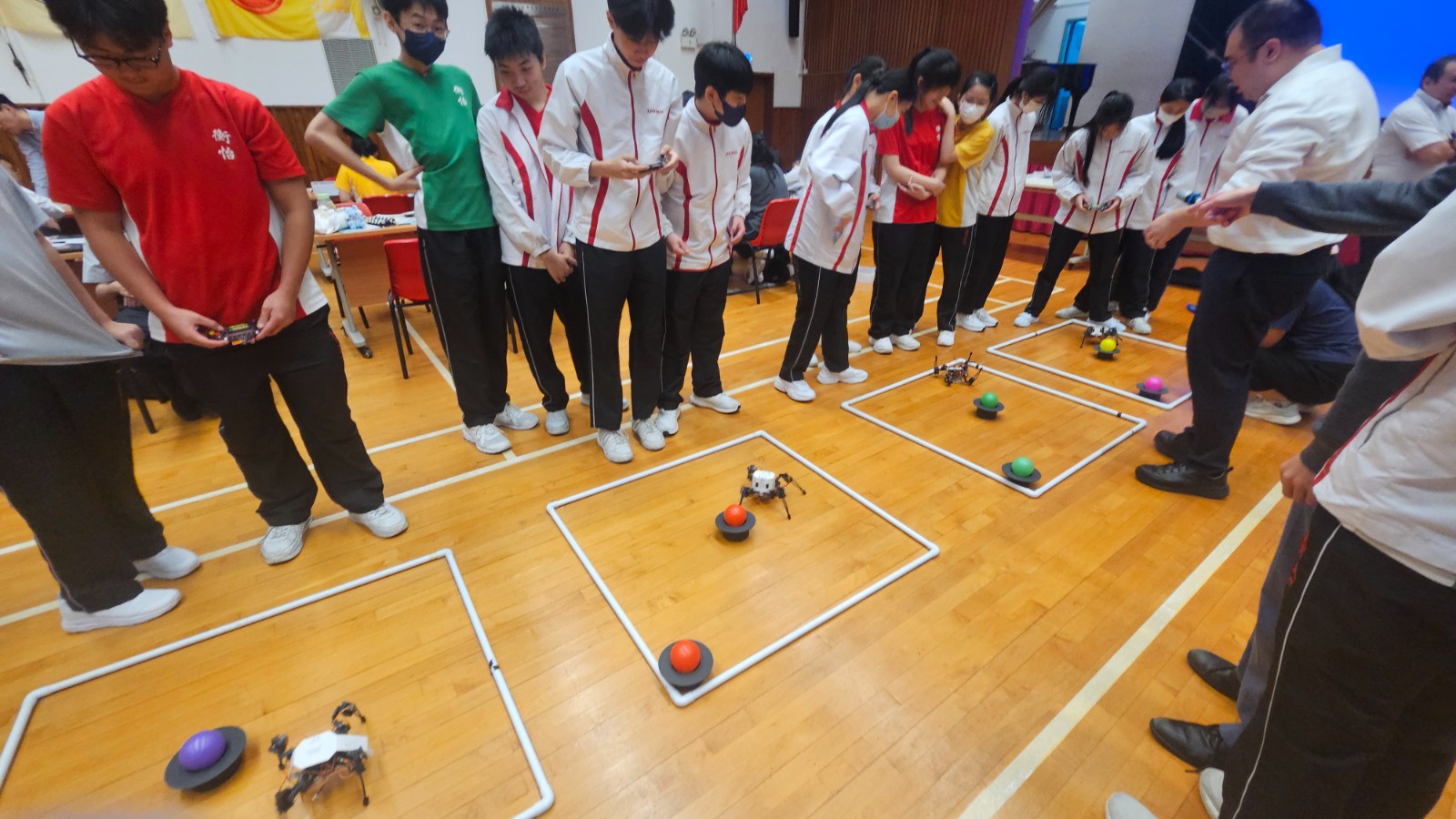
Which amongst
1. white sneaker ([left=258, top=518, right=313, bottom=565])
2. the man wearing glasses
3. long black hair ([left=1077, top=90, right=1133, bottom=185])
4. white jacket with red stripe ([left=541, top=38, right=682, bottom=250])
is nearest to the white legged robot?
white jacket with red stripe ([left=541, top=38, right=682, bottom=250])

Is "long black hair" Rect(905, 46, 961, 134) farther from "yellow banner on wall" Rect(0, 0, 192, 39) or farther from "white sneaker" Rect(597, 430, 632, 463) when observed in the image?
"yellow banner on wall" Rect(0, 0, 192, 39)

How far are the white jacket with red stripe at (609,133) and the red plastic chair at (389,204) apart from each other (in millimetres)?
3149

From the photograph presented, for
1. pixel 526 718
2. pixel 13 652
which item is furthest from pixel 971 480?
pixel 13 652

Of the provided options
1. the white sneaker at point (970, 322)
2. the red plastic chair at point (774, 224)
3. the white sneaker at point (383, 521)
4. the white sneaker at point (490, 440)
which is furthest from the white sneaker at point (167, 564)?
the white sneaker at point (970, 322)

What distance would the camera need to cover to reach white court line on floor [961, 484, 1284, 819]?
1.40 meters

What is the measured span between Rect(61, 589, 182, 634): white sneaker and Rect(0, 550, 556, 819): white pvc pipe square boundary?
0.56 ft

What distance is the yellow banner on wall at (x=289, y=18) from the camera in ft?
20.0

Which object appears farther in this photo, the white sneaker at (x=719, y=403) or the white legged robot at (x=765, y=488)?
the white sneaker at (x=719, y=403)

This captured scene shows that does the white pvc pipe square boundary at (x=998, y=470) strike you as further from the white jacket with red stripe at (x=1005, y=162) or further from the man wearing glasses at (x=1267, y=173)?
the white jacket with red stripe at (x=1005, y=162)

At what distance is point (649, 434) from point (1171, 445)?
8.10 ft

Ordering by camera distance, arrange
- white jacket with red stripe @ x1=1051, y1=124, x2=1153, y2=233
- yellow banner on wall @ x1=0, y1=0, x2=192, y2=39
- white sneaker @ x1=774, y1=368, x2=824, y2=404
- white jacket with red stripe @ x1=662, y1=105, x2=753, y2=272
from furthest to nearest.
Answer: yellow banner on wall @ x1=0, y1=0, x2=192, y2=39
white jacket with red stripe @ x1=1051, y1=124, x2=1153, y2=233
white sneaker @ x1=774, y1=368, x2=824, y2=404
white jacket with red stripe @ x1=662, y1=105, x2=753, y2=272

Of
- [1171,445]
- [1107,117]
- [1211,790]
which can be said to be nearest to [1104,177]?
[1107,117]

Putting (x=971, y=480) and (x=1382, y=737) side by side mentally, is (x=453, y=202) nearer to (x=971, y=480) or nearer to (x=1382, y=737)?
(x=971, y=480)

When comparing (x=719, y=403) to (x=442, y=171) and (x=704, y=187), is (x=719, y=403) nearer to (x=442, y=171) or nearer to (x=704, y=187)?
(x=704, y=187)
